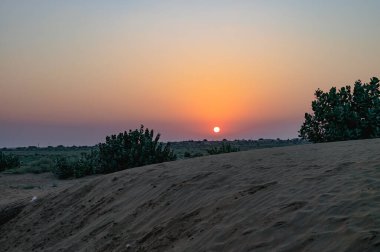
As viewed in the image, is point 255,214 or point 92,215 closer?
point 255,214

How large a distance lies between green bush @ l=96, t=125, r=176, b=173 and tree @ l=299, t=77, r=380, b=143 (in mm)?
8326

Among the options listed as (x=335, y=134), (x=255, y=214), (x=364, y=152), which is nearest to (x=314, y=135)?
(x=335, y=134)

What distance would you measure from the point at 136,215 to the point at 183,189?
1251 mm

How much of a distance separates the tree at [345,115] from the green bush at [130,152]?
27.3ft

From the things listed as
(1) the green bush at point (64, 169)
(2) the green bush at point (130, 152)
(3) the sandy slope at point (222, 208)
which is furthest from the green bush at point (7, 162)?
(3) the sandy slope at point (222, 208)

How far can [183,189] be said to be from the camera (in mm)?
9156

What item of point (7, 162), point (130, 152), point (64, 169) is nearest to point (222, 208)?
point (130, 152)

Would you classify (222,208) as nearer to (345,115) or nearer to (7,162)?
(345,115)

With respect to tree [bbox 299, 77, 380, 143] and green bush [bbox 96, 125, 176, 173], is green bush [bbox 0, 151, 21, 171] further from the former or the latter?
tree [bbox 299, 77, 380, 143]

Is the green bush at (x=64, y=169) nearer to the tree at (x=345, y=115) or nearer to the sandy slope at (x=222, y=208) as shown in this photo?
the sandy slope at (x=222, y=208)

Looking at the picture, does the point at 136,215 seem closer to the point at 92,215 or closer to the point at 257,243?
the point at 92,215

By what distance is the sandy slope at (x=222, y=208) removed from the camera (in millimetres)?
5266

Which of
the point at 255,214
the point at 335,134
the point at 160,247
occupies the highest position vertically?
the point at 335,134

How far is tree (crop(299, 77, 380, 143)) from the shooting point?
20.4 meters
